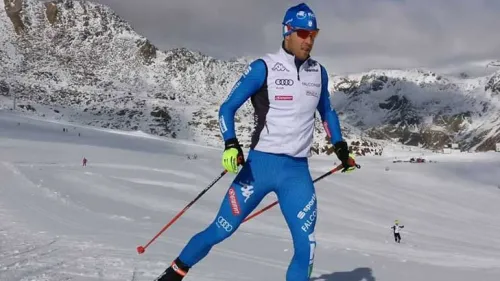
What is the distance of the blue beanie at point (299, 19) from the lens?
17.6ft

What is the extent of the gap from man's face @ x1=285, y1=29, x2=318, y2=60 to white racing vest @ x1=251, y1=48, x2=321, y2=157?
Answer: 0.31 feet

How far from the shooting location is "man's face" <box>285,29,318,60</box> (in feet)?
17.8

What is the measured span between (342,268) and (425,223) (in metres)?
21.9

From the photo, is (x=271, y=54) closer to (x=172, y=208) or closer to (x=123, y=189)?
(x=172, y=208)

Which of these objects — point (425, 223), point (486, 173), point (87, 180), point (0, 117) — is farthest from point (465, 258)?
point (0, 117)

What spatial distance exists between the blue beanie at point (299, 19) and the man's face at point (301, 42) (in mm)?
54

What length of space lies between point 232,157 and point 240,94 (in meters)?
0.64

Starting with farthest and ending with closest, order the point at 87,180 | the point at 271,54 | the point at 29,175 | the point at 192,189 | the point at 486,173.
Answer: the point at 486,173 → the point at 192,189 → the point at 87,180 → the point at 29,175 → the point at 271,54

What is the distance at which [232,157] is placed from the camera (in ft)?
17.0

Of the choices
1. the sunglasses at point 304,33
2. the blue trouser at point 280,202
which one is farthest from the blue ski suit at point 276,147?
the sunglasses at point 304,33

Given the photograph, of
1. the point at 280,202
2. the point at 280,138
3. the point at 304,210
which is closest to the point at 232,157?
the point at 280,138

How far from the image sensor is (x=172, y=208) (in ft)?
69.1

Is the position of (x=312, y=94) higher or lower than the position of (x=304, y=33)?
lower

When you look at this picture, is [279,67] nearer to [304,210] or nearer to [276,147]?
[276,147]
